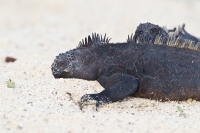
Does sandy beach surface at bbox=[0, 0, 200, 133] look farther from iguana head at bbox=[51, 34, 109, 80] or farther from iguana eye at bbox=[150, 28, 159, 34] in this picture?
iguana eye at bbox=[150, 28, 159, 34]

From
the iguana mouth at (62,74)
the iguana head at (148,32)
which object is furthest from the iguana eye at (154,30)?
the iguana mouth at (62,74)

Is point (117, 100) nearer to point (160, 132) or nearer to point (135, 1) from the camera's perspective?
point (160, 132)

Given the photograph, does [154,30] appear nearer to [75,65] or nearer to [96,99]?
[75,65]

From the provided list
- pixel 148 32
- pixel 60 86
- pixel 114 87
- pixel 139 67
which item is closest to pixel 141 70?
pixel 139 67

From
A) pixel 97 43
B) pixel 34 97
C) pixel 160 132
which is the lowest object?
pixel 160 132

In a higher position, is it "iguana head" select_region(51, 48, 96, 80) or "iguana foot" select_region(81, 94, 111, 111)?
"iguana head" select_region(51, 48, 96, 80)

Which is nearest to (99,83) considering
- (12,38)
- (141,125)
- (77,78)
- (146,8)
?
(77,78)

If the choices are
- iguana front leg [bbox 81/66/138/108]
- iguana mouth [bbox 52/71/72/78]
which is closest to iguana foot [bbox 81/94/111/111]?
iguana front leg [bbox 81/66/138/108]
